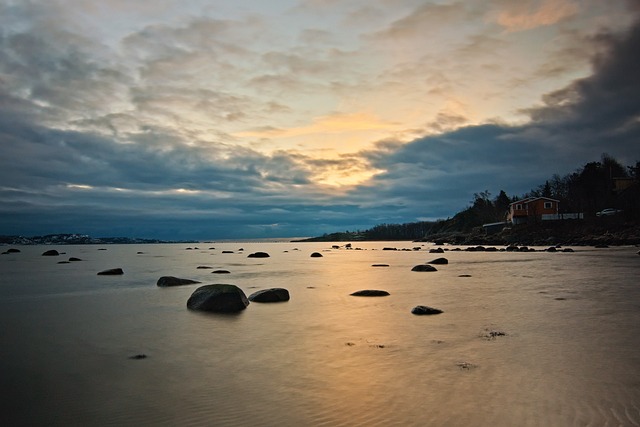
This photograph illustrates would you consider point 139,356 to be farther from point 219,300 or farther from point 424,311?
point 424,311

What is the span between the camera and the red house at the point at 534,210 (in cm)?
9406

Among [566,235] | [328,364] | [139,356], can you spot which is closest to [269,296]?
[139,356]

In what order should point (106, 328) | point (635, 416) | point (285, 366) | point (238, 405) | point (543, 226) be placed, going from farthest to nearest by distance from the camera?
point (543, 226) < point (106, 328) < point (285, 366) < point (238, 405) < point (635, 416)

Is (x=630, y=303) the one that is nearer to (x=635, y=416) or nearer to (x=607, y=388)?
(x=607, y=388)

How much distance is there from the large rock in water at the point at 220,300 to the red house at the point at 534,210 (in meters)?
90.4

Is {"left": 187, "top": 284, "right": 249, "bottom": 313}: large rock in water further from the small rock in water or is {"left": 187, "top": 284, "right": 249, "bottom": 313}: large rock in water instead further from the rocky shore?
the rocky shore

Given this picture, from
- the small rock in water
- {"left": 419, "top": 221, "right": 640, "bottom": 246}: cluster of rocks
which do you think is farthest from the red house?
the small rock in water

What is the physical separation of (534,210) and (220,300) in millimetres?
95265

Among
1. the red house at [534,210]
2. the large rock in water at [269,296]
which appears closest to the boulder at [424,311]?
the large rock in water at [269,296]

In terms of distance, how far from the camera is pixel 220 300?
1505cm

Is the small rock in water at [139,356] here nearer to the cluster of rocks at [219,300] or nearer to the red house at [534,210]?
the cluster of rocks at [219,300]

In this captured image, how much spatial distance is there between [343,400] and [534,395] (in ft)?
8.89

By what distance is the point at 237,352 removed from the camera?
955cm

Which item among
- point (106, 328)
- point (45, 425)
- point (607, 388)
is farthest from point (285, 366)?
point (106, 328)
